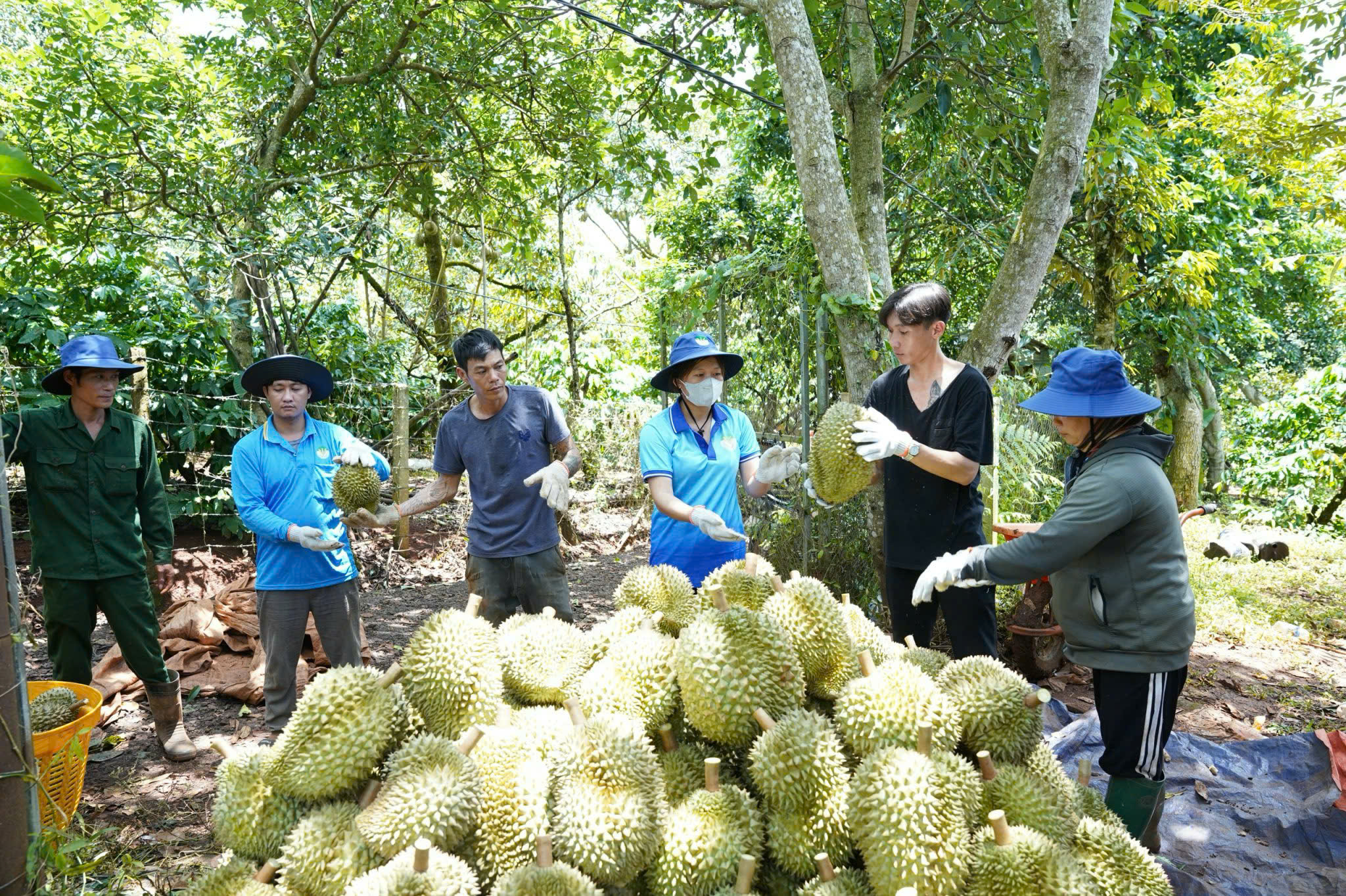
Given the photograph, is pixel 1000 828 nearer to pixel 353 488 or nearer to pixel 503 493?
pixel 503 493

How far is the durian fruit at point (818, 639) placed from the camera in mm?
2018

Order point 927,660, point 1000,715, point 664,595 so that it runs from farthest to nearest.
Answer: point 664,595
point 927,660
point 1000,715

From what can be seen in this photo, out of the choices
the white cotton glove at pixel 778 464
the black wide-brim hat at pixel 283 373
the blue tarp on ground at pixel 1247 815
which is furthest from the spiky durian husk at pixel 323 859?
the blue tarp on ground at pixel 1247 815

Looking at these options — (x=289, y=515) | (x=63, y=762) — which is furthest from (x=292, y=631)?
(x=63, y=762)

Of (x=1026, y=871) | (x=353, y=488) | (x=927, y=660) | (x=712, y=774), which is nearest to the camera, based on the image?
(x=1026, y=871)

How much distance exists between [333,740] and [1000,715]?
1506 millimetres

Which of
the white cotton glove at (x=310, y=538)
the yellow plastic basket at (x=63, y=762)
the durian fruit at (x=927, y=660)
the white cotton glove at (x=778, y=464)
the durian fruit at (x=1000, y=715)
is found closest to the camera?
the durian fruit at (x=1000, y=715)

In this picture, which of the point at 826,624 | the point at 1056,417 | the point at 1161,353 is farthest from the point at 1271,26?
the point at 826,624

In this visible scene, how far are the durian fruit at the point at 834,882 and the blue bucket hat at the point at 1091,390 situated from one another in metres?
1.51

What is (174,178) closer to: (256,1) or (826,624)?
(256,1)

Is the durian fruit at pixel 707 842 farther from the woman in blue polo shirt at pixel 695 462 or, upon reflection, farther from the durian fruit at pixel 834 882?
the woman in blue polo shirt at pixel 695 462

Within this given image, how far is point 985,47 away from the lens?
534cm

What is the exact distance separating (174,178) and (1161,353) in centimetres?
1155

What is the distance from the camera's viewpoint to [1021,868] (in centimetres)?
158
